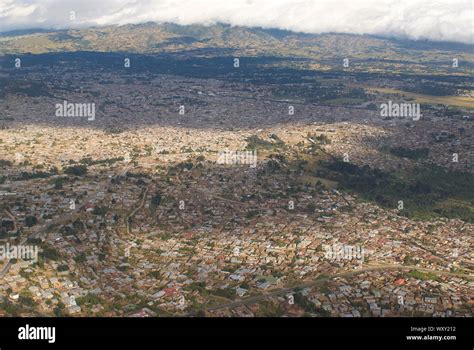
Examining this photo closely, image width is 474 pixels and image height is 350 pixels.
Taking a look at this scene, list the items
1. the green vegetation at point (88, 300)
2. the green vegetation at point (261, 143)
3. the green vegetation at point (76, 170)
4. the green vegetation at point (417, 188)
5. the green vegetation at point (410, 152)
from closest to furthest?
the green vegetation at point (88, 300)
the green vegetation at point (417, 188)
the green vegetation at point (76, 170)
the green vegetation at point (410, 152)
the green vegetation at point (261, 143)

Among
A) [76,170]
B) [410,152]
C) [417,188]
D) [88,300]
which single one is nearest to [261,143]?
[410,152]

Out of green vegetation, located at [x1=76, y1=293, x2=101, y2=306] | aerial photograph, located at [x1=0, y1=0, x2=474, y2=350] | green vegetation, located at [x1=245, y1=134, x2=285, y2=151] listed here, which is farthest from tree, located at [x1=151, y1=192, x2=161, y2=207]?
green vegetation, located at [x1=245, y1=134, x2=285, y2=151]

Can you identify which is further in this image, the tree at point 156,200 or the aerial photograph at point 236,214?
the tree at point 156,200

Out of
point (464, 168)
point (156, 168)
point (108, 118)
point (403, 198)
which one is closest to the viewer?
point (403, 198)

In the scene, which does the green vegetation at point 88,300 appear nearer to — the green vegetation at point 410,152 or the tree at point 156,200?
the tree at point 156,200

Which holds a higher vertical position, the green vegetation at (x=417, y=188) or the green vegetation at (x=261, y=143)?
the green vegetation at (x=261, y=143)

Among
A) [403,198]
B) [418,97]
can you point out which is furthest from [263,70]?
[403,198]

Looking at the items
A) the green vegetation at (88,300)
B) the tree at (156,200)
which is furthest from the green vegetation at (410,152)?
the green vegetation at (88,300)

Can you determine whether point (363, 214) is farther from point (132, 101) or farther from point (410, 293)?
point (132, 101)

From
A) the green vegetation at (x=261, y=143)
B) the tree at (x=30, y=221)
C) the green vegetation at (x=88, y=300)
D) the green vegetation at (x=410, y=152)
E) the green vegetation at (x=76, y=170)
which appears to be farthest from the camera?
the green vegetation at (x=261, y=143)

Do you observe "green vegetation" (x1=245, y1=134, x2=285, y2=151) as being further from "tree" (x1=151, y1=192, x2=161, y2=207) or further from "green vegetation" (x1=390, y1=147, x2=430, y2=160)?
"tree" (x1=151, y1=192, x2=161, y2=207)

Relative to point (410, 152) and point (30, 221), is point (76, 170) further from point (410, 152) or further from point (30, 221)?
point (410, 152)
